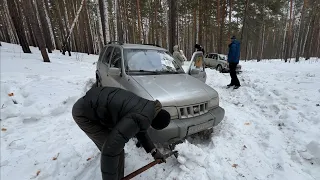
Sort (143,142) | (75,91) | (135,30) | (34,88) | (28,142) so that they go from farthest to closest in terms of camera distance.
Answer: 1. (135,30)
2. (75,91)
3. (34,88)
4. (28,142)
5. (143,142)

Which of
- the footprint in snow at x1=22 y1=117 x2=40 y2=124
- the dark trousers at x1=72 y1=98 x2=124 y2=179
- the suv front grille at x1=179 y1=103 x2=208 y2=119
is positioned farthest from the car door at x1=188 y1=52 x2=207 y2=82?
the footprint in snow at x1=22 y1=117 x2=40 y2=124

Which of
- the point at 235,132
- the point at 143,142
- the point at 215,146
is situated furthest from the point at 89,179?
the point at 235,132

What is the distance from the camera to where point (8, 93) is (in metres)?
4.90

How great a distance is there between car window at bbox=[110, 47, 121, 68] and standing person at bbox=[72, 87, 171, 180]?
2.37m

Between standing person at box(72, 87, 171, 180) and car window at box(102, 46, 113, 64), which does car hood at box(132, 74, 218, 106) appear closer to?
standing person at box(72, 87, 171, 180)

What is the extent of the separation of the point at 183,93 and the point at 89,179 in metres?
1.94

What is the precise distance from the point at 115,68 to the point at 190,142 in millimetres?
2132

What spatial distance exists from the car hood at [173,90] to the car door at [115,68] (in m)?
0.46

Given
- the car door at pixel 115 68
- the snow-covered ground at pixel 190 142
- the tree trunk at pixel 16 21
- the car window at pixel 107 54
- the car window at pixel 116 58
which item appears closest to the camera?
the snow-covered ground at pixel 190 142

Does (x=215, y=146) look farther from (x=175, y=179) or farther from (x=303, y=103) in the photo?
(x=303, y=103)

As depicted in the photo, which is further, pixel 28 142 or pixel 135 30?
pixel 135 30

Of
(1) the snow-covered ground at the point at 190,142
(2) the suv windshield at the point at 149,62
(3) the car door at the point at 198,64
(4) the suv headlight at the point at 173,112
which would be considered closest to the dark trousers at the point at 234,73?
(1) the snow-covered ground at the point at 190,142

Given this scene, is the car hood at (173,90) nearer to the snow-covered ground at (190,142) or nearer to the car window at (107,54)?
the snow-covered ground at (190,142)

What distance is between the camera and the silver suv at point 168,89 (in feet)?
9.36
